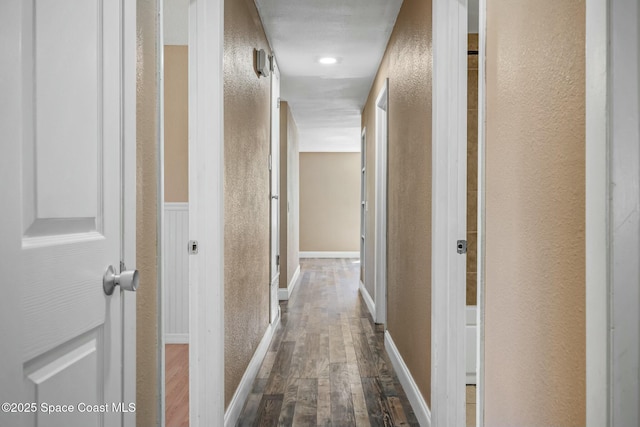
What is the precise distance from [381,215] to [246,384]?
2284 millimetres

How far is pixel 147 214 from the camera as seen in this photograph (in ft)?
4.23

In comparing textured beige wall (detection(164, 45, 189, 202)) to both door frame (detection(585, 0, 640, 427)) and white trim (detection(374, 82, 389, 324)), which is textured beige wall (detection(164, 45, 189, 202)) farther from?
door frame (detection(585, 0, 640, 427))

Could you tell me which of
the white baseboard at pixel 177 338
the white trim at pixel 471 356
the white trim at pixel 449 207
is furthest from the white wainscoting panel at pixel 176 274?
the white trim at pixel 449 207

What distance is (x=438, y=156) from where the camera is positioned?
2053 millimetres

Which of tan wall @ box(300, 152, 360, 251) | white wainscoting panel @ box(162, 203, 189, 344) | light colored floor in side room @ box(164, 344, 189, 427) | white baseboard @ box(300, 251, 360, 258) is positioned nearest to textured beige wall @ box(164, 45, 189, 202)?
white wainscoting panel @ box(162, 203, 189, 344)

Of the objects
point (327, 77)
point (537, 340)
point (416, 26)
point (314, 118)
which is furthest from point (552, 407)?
point (314, 118)

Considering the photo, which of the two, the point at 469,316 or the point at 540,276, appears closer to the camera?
the point at 540,276

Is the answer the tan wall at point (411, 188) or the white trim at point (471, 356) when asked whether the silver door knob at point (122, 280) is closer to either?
the tan wall at point (411, 188)

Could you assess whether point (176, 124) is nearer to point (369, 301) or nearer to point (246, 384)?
point (246, 384)

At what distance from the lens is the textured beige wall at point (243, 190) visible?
2.25 metres

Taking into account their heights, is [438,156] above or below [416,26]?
below

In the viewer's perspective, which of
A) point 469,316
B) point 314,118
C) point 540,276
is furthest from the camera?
point 314,118

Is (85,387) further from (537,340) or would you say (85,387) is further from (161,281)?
(537,340)

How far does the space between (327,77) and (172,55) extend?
155cm
